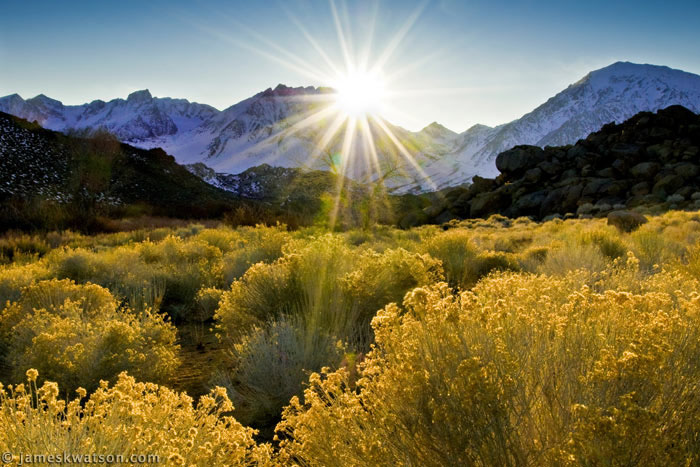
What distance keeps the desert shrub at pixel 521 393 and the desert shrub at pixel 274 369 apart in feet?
4.71

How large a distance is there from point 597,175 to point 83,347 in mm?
39128

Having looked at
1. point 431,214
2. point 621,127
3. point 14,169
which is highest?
point 621,127

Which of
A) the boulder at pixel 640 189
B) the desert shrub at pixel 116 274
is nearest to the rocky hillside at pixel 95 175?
the desert shrub at pixel 116 274

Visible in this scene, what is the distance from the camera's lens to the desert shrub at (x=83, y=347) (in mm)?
3365

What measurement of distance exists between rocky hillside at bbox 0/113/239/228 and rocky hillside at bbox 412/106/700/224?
2052 cm

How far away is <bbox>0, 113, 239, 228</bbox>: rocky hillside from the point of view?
92.5 feet

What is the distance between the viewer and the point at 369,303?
5.00 metres

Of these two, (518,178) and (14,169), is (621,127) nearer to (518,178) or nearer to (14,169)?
(518,178)

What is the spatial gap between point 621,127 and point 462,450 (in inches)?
1882

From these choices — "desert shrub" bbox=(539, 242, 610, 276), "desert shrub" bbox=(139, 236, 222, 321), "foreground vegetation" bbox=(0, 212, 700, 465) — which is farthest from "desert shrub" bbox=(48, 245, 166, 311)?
"desert shrub" bbox=(539, 242, 610, 276)

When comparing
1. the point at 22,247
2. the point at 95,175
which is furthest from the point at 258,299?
the point at 95,175

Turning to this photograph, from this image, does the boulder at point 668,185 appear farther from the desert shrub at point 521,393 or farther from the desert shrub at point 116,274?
the desert shrub at point 521,393

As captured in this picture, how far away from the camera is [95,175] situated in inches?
1389

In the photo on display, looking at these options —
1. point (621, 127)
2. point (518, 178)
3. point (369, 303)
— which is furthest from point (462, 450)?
point (621, 127)
